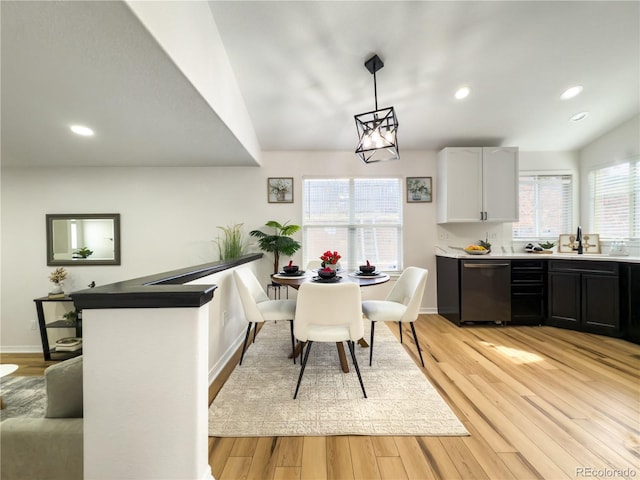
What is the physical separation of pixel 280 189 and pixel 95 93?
242cm

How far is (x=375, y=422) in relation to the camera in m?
1.67

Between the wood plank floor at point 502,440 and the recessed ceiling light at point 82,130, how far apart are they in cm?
267

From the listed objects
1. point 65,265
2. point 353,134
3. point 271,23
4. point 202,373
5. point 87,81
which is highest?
point 271,23

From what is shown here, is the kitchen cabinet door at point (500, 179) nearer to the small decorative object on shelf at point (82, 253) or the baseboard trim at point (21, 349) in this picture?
the small decorative object on shelf at point (82, 253)

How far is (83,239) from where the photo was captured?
3736mm

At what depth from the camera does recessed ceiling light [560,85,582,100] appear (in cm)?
297

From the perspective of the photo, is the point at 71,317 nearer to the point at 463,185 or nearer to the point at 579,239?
the point at 463,185

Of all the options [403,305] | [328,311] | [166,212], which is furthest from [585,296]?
[166,212]

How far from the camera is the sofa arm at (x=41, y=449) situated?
95 cm

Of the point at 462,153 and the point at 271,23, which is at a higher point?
the point at 271,23

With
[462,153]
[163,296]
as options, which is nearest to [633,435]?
[163,296]

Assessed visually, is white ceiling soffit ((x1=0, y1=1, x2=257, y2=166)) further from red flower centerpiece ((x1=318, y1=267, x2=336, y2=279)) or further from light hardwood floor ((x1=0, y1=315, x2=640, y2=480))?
light hardwood floor ((x1=0, y1=315, x2=640, y2=480))

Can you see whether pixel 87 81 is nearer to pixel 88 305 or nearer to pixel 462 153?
pixel 88 305

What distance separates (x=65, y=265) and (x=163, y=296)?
3.94m
